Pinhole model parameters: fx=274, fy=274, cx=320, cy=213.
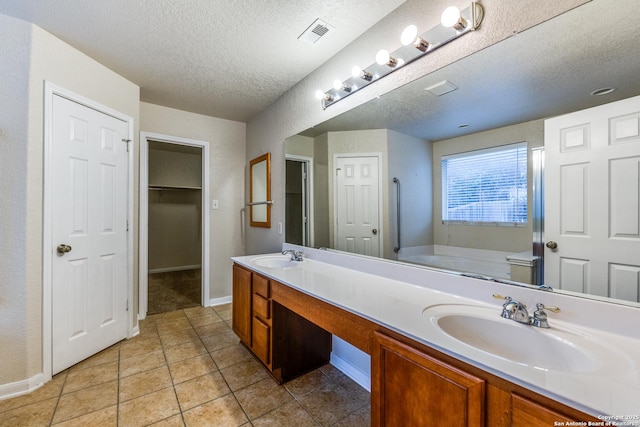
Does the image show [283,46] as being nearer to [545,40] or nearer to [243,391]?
[545,40]

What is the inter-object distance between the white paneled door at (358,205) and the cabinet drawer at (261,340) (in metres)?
0.78

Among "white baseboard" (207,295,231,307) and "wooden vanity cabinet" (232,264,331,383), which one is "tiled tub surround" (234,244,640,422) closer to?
"wooden vanity cabinet" (232,264,331,383)

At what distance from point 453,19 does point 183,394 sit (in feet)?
8.44

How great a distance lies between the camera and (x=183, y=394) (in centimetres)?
175

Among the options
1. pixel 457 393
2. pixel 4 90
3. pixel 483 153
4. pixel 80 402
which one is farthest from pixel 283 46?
pixel 80 402

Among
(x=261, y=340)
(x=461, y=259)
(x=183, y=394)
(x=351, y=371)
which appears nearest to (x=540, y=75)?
(x=461, y=259)

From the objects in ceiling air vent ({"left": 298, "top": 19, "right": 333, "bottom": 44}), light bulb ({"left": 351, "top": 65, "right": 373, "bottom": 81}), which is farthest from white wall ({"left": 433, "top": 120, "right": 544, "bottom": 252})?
ceiling air vent ({"left": 298, "top": 19, "right": 333, "bottom": 44})

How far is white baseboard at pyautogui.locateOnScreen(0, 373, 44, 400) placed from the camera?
1698 millimetres

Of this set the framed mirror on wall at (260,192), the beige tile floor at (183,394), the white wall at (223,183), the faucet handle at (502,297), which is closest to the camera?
the faucet handle at (502,297)

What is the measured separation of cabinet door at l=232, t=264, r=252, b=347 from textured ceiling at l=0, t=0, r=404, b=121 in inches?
65.8

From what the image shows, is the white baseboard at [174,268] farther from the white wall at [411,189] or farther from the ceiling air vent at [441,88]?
the ceiling air vent at [441,88]

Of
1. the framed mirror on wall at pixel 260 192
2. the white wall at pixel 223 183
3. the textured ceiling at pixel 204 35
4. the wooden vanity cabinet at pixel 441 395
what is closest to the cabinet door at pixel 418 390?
the wooden vanity cabinet at pixel 441 395

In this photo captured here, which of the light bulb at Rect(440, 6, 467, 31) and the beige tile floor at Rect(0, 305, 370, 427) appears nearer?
the light bulb at Rect(440, 6, 467, 31)

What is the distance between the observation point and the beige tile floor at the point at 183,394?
5.05ft
